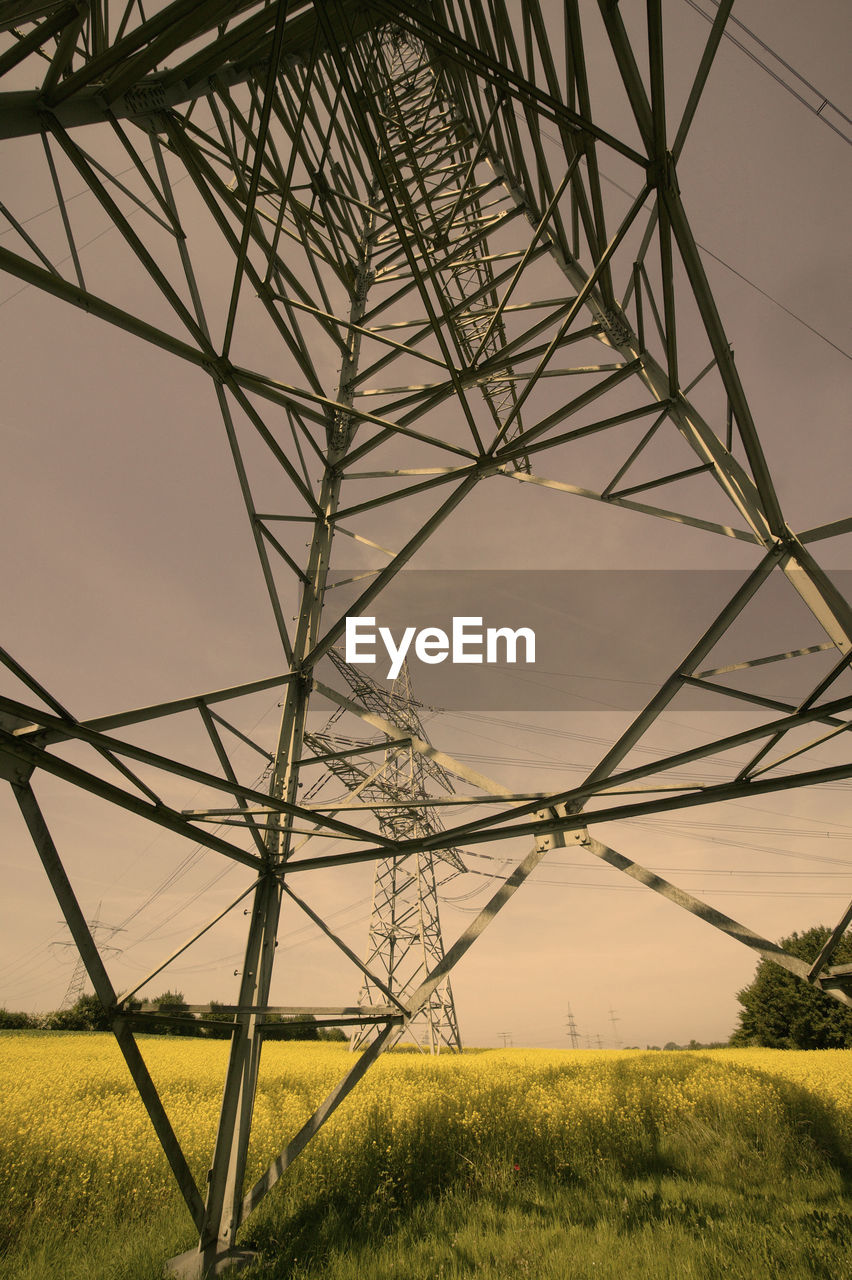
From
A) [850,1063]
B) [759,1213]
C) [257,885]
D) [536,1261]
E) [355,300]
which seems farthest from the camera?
[850,1063]

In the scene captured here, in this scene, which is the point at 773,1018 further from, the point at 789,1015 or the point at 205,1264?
the point at 205,1264

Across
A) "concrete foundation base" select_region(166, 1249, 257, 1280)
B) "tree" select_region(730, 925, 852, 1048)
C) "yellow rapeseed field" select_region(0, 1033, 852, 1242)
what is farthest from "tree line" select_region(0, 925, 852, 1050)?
"concrete foundation base" select_region(166, 1249, 257, 1280)

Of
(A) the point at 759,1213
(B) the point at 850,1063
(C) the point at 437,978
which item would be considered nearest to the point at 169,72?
(C) the point at 437,978

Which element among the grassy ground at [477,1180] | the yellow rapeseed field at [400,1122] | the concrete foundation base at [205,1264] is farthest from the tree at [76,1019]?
the concrete foundation base at [205,1264]

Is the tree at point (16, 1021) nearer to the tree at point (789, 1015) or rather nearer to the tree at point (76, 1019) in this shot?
the tree at point (76, 1019)

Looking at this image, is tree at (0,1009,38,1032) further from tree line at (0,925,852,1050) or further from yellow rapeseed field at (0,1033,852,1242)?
yellow rapeseed field at (0,1033,852,1242)

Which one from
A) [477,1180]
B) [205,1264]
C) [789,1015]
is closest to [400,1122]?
[477,1180]

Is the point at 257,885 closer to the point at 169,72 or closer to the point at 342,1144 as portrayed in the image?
the point at 342,1144
